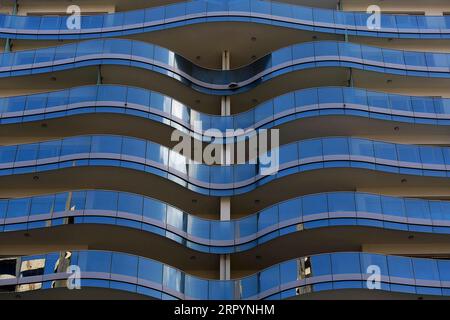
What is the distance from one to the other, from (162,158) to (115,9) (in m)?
11.8

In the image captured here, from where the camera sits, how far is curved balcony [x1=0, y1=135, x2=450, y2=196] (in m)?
32.8

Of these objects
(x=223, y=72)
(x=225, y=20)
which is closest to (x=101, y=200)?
(x=223, y=72)

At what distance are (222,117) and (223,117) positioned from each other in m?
0.05

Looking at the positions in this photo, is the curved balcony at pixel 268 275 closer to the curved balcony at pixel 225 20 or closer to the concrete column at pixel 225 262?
the concrete column at pixel 225 262

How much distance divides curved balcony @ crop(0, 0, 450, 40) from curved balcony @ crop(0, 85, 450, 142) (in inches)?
186

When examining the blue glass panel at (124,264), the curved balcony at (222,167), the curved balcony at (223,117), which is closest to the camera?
the blue glass panel at (124,264)

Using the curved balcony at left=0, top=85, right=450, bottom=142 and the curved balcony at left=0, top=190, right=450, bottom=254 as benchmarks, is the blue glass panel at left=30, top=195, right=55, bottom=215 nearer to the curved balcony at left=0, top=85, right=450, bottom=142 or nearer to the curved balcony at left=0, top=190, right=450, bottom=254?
the curved balcony at left=0, top=190, right=450, bottom=254

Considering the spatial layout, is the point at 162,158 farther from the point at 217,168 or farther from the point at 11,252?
the point at 11,252

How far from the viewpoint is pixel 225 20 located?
38.1m

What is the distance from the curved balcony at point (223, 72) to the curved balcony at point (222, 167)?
4.81 m

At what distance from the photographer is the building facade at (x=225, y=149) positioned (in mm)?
A: 29656

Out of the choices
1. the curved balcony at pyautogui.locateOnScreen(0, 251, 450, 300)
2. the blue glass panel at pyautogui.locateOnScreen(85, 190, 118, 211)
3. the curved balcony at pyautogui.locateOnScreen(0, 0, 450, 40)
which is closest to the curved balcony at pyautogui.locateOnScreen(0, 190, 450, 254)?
the blue glass panel at pyautogui.locateOnScreen(85, 190, 118, 211)

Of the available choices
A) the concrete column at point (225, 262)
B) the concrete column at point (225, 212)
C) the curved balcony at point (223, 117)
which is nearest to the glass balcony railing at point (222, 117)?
the curved balcony at point (223, 117)

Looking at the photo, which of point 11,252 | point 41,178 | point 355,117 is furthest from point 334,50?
point 11,252
